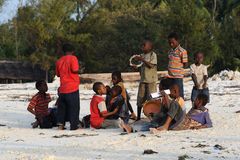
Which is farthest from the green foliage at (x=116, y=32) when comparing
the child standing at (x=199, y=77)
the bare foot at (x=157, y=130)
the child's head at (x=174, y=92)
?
the bare foot at (x=157, y=130)

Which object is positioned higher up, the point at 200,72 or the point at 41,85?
the point at 200,72

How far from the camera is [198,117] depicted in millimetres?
8797

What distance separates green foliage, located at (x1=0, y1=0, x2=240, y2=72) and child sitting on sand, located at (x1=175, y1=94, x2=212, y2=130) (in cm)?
2004

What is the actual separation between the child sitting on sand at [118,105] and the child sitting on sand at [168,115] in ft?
1.98

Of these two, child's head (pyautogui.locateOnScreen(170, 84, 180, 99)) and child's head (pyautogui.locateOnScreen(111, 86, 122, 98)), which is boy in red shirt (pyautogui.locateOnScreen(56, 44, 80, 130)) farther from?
child's head (pyautogui.locateOnScreen(170, 84, 180, 99))

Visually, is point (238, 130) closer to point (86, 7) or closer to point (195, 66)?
point (195, 66)

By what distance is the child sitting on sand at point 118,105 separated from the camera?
930cm

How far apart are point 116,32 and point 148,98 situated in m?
23.6

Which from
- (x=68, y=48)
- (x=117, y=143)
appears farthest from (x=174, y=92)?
(x=68, y=48)

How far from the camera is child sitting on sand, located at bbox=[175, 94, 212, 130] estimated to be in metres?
8.62

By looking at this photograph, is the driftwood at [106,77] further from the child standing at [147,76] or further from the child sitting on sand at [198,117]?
the child sitting on sand at [198,117]

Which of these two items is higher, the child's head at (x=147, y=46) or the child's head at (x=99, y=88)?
the child's head at (x=147, y=46)

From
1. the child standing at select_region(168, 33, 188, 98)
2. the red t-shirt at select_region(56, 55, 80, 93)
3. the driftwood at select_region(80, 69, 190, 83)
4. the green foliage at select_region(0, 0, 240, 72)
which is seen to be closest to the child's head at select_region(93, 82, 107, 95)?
the red t-shirt at select_region(56, 55, 80, 93)

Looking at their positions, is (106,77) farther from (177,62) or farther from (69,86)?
(69,86)
